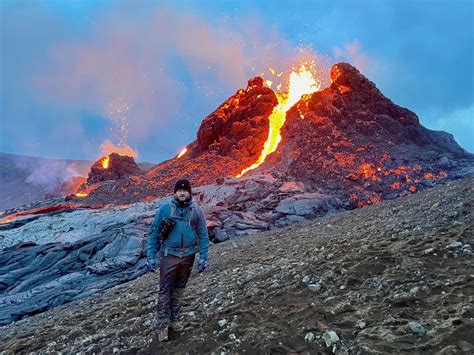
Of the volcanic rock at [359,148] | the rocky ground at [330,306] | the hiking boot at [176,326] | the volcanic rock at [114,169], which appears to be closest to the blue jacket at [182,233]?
the hiking boot at [176,326]

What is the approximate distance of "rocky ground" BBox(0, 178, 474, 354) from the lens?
6117mm

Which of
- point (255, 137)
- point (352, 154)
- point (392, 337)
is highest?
point (255, 137)

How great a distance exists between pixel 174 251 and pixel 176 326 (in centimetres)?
175

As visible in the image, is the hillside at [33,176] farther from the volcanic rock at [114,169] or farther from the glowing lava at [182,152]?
the glowing lava at [182,152]

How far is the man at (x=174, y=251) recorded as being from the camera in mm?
8742

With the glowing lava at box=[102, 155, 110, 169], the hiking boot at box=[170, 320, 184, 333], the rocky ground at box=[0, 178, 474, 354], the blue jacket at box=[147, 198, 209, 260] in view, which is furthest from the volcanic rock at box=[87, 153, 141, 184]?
the hiking boot at box=[170, 320, 184, 333]

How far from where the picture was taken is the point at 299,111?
195 ft

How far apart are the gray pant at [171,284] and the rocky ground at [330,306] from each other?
0.47m

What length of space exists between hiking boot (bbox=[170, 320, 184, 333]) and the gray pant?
10 cm

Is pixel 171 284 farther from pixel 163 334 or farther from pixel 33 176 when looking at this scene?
pixel 33 176

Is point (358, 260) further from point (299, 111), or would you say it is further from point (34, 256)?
point (299, 111)

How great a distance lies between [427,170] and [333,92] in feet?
71.4

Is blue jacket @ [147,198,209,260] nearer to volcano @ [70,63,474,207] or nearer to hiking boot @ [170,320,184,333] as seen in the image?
hiking boot @ [170,320,184,333]

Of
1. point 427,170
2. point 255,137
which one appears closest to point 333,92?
point 255,137
